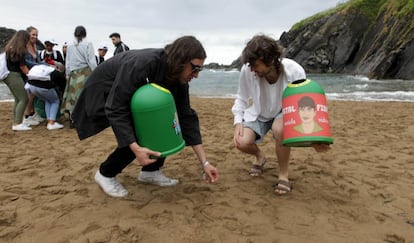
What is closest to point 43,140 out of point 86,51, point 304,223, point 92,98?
point 86,51

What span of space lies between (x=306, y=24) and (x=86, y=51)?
38324mm

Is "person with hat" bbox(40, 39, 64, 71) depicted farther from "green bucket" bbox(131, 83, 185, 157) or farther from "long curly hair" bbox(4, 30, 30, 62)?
"green bucket" bbox(131, 83, 185, 157)

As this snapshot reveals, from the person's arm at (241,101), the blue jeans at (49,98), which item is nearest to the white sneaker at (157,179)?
the person's arm at (241,101)

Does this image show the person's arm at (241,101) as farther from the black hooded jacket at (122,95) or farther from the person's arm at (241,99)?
the black hooded jacket at (122,95)

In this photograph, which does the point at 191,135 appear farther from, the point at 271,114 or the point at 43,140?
the point at 43,140

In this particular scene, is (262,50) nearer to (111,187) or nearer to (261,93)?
(261,93)

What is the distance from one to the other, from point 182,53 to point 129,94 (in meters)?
0.43

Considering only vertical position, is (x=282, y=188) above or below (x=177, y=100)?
below

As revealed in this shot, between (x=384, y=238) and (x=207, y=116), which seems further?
(x=207, y=116)

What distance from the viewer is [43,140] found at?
4.76m

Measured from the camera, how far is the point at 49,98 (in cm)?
562

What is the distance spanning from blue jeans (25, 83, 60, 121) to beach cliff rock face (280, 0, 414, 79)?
68.0ft

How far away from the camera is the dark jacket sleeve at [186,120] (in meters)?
2.74

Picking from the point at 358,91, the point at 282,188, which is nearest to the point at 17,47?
the point at 282,188
